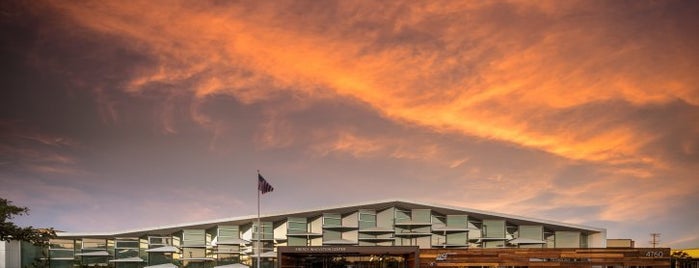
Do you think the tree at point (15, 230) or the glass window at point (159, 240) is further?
the glass window at point (159, 240)

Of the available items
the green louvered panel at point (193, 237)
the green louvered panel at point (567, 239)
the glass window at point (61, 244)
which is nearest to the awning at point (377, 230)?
the green louvered panel at point (193, 237)

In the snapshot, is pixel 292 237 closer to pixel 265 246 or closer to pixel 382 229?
pixel 265 246

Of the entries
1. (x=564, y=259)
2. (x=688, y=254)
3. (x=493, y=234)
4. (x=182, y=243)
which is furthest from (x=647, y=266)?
(x=688, y=254)

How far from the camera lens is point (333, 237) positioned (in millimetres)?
59500

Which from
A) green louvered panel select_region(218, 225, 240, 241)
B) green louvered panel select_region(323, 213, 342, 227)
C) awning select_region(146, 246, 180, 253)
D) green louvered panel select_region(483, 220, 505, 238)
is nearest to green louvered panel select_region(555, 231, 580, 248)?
green louvered panel select_region(483, 220, 505, 238)

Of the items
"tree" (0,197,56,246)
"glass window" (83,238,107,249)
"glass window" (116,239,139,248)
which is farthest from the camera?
"glass window" (83,238,107,249)

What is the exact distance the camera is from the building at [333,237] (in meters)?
59.1

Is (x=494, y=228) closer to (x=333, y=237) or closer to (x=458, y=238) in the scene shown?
(x=458, y=238)

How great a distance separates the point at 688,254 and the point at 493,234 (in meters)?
54.7

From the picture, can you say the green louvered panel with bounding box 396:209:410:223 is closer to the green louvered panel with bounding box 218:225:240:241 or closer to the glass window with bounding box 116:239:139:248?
→ the green louvered panel with bounding box 218:225:240:241

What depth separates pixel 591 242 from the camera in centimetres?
6012

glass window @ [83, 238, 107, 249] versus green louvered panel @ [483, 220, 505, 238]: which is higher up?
green louvered panel @ [483, 220, 505, 238]

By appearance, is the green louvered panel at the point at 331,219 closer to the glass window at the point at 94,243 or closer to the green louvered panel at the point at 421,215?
the green louvered panel at the point at 421,215

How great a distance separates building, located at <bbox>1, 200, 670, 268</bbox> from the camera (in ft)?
194
